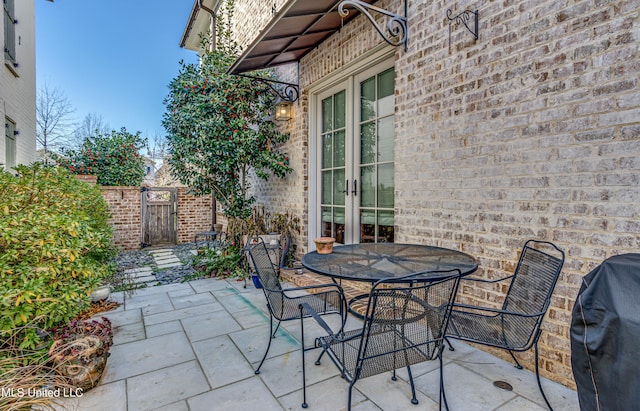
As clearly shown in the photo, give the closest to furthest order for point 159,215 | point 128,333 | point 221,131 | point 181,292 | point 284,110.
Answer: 1. point 128,333
2. point 181,292
3. point 221,131
4. point 284,110
5. point 159,215

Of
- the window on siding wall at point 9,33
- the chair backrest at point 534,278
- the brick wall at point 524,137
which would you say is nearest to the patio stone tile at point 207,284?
the brick wall at point 524,137

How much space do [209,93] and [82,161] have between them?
5.74 meters

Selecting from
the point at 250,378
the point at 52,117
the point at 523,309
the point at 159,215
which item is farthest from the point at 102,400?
the point at 52,117

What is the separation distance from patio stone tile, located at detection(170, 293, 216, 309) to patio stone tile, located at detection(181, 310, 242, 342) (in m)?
0.41

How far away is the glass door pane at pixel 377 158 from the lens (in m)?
3.63

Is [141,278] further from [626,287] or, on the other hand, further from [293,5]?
[626,287]

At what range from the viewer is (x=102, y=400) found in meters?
1.99

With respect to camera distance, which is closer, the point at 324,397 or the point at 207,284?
the point at 324,397

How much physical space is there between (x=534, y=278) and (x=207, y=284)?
3.84 meters

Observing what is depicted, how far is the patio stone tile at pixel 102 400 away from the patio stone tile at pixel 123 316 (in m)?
1.17

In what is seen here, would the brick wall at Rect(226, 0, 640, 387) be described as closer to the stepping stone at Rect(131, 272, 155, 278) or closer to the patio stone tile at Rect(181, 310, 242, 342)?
the patio stone tile at Rect(181, 310, 242, 342)

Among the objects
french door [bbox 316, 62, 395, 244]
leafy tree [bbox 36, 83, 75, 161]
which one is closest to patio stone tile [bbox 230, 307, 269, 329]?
french door [bbox 316, 62, 395, 244]

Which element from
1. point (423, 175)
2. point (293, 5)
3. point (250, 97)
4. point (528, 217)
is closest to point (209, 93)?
point (250, 97)

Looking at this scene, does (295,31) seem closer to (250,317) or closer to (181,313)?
(250,317)
